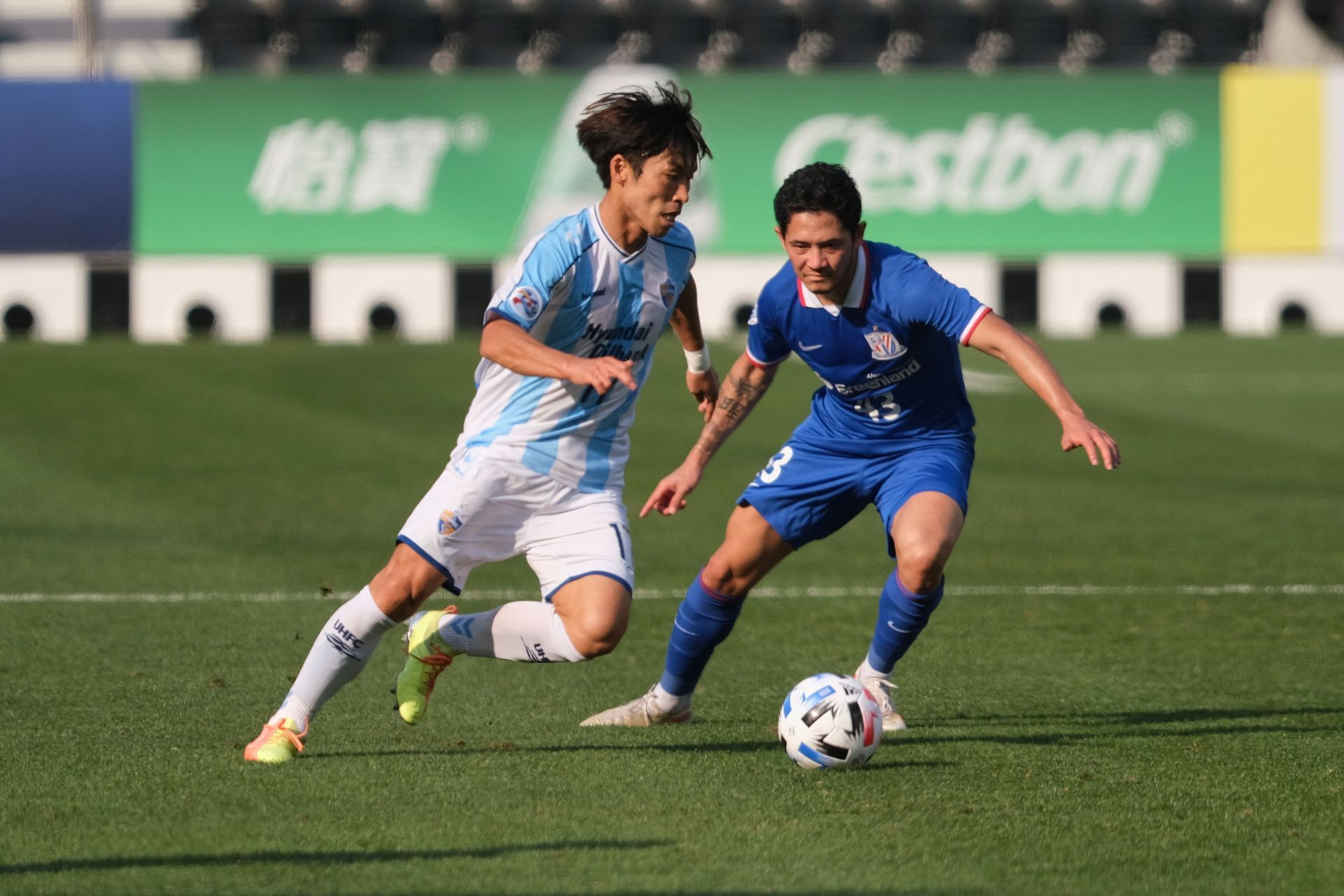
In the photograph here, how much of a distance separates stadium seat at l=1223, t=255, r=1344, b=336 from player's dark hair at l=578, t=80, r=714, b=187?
2016cm

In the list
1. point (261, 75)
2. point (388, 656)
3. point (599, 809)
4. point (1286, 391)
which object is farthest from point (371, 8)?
point (599, 809)

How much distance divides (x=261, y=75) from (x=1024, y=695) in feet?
60.1

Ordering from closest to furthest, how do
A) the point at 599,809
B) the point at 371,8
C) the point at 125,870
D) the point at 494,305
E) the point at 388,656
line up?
the point at 125,870
the point at 599,809
the point at 494,305
the point at 388,656
the point at 371,8

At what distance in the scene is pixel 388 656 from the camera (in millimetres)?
7785

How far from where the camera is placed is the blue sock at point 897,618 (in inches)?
249

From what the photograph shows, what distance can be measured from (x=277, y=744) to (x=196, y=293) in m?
18.5

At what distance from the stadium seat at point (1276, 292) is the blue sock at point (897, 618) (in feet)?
63.5

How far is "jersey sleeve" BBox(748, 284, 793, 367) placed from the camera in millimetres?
6406

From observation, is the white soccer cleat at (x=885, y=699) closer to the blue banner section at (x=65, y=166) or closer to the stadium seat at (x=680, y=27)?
the blue banner section at (x=65, y=166)

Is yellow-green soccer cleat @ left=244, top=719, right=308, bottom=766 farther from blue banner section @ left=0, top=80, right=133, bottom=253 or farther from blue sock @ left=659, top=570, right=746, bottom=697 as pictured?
blue banner section @ left=0, top=80, right=133, bottom=253

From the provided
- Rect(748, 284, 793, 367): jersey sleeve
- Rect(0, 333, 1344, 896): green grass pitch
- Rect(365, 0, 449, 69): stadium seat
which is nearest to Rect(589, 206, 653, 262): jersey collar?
Rect(748, 284, 793, 367): jersey sleeve

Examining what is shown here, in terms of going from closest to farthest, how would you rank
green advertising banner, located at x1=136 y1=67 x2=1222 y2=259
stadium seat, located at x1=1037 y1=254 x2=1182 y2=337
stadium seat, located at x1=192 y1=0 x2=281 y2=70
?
1. green advertising banner, located at x1=136 y1=67 x2=1222 y2=259
2. stadium seat, located at x1=1037 y1=254 x2=1182 y2=337
3. stadium seat, located at x1=192 y1=0 x2=281 y2=70

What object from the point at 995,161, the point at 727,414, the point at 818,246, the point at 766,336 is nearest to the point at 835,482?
the point at 727,414

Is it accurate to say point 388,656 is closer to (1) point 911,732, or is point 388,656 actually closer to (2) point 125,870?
(1) point 911,732
